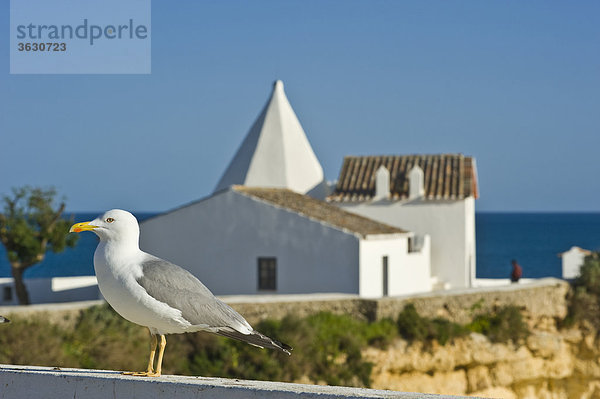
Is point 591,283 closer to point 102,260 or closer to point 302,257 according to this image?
point 302,257

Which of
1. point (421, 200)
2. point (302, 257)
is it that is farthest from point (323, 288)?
point (421, 200)

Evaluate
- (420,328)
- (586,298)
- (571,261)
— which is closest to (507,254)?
(571,261)

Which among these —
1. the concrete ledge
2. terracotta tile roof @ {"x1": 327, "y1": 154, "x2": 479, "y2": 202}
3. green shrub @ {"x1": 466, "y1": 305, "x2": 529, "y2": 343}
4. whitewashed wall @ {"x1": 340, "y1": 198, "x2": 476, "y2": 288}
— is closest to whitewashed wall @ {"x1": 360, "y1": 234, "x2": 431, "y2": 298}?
whitewashed wall @ {"x1": 340, "y1": 198, "x2": 476, "y2": 288}

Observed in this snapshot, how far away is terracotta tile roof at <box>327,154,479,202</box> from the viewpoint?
2617cm

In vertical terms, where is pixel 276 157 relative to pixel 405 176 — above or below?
above

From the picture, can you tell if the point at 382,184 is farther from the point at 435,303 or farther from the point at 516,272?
the point at 435,303

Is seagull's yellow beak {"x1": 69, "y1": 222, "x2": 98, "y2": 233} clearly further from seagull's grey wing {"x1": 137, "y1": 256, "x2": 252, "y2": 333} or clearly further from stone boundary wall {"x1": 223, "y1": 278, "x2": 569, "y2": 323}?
stone boundary wall {"x1": 223, "y1": 278, "x2": 569, "y2": 323}

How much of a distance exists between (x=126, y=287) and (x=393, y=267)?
1852 cm

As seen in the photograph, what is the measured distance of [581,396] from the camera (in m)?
21.6

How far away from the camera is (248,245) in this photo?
21.6m

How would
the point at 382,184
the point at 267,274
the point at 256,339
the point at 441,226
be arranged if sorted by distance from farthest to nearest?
the point at 382,184
the point at 441,226
the point at 267,274
the point at 256,339

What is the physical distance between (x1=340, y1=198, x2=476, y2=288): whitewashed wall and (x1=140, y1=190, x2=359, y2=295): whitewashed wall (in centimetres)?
568

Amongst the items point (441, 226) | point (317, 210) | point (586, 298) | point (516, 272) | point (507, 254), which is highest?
point (317, 210)

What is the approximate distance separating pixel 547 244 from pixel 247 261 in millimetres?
82329
